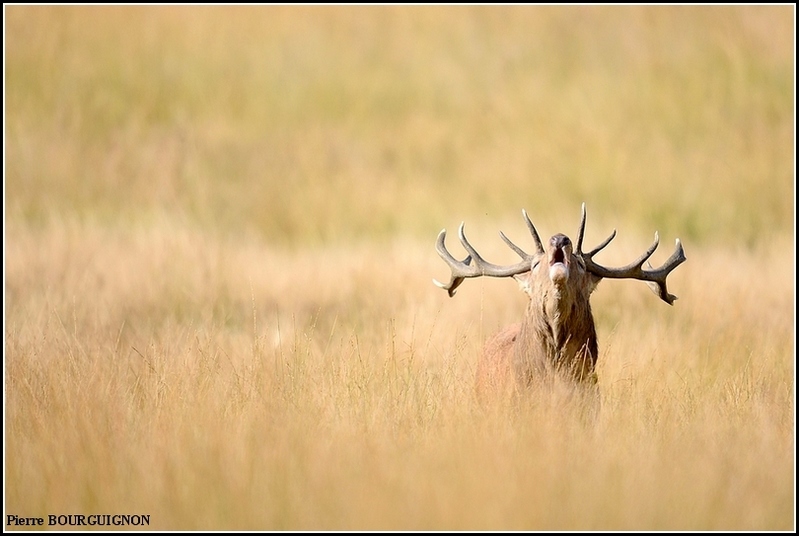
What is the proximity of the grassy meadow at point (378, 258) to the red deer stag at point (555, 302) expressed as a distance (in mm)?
336

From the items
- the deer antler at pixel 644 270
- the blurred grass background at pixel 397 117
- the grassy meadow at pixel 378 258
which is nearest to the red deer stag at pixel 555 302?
the deer antler at pixel 644 270

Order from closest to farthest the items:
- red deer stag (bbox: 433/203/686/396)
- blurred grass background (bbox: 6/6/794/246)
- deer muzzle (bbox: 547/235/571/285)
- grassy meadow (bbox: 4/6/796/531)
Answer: grassy meadow (bbox: 4/6/796/531) → deer muzzle (bbox: 547/235/571/285) → red deer stag (bbox: 433/203/686/396) → blurred grass background (bbox: 6/6/794/246)

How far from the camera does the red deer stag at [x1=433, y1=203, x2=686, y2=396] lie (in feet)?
19.4

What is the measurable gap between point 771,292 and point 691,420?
5.58m

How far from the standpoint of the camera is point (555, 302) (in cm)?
597

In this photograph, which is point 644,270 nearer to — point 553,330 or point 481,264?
point 553,330

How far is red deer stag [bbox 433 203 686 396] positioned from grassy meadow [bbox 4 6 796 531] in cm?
34

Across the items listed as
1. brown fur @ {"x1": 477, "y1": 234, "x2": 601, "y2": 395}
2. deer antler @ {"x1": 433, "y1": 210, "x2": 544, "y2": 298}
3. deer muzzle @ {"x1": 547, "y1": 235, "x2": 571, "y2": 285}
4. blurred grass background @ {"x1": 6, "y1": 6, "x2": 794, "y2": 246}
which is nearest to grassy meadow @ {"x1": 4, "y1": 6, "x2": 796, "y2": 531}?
blurred grass background @ {"x1": 6, "y1": 6, "x2": 794, "y2": 246}

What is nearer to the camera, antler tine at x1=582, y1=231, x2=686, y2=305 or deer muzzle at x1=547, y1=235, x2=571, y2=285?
deer muzzle at x1=547, y1=235, x2=571, y2=285

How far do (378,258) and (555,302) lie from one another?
762 cm

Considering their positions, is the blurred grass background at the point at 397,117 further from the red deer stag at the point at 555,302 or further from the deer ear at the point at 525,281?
the deer ear at the point at 525,281

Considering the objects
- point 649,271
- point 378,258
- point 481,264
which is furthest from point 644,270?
point 378,258

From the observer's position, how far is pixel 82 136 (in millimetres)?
20234

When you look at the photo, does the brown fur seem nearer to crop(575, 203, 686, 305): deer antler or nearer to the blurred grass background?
crop(575, 203, 686, 305): deer antler
